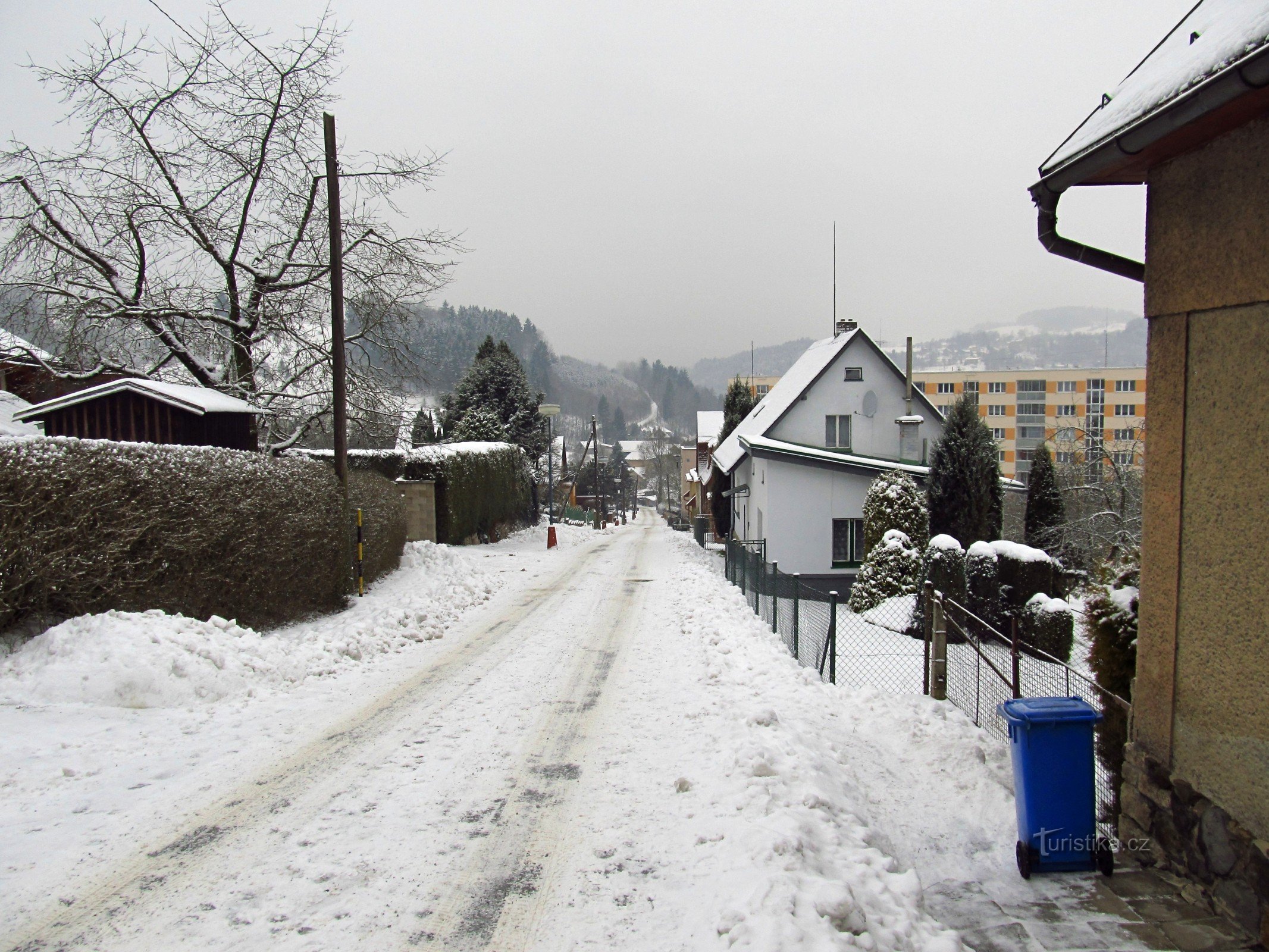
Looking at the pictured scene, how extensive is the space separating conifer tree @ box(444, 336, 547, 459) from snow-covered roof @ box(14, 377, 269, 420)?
3341cm

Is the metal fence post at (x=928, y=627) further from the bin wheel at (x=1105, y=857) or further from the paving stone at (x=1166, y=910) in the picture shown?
the paving stone at (x=1166, y=910)

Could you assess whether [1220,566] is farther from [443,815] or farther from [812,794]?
[443,815]

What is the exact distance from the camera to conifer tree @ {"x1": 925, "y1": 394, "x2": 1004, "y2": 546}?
20.9m

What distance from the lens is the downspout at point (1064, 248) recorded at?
5082mm

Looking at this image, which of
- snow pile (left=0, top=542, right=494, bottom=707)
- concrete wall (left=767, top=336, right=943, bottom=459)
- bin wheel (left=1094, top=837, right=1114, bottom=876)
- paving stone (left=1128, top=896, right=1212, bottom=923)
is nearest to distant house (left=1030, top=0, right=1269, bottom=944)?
paving stone (left=1128, top=896, right=1212, bottom=923)

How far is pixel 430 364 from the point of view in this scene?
778 inches

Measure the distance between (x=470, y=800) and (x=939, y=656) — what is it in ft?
→ 16.8

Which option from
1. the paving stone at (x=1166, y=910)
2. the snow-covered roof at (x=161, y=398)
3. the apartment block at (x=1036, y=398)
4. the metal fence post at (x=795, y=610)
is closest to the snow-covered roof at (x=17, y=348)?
the snow-covered roof at (x=161, y=398)

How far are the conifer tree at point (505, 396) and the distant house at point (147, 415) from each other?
33.6 metres

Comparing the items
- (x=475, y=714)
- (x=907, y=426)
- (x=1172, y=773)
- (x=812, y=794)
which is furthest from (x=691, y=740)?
(x=907, y=426)

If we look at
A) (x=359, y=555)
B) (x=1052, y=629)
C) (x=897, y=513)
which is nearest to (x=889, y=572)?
(x=897, y=513)

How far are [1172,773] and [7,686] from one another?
8451 mm

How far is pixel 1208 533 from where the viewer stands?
13.3 feet

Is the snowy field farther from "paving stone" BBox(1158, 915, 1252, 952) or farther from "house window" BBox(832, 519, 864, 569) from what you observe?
"house window" BBox(832, 519, 864, 569)
